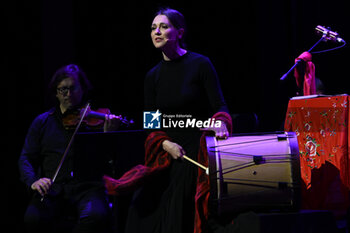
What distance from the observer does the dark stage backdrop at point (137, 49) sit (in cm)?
331

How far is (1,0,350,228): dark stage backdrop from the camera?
3311 millimetres

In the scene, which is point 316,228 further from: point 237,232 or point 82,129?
point 82,129

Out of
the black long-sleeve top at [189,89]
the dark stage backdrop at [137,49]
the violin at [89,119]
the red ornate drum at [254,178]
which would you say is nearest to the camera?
the red ornate drum at [254,178]

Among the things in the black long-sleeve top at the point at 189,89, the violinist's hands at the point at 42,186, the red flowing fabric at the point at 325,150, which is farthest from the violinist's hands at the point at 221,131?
the violinist's hands at the point at 42,186

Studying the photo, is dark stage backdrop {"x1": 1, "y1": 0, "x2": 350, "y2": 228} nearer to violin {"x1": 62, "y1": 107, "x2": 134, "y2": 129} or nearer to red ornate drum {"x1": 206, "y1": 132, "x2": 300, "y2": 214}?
violin {"x1": 62, "y1": 107, "x2": 134, "y2": 129}

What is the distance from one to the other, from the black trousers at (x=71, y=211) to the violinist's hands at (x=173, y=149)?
2.41 ft

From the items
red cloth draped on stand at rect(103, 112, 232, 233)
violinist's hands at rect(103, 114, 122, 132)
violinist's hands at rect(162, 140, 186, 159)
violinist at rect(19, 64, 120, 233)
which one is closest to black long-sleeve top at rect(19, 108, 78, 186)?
violinist at rect(19, 64, 120, 233)

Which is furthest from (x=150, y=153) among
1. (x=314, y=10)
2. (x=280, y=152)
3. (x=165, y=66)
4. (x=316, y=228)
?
(x=314, y=10)

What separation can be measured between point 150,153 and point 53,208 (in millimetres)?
850

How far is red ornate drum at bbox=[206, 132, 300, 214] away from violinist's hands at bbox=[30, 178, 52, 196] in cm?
114

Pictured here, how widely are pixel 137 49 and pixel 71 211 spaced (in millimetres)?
1672

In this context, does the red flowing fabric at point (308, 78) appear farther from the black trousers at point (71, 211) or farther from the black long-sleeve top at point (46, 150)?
the black long-sleeve top at point (46, 150)

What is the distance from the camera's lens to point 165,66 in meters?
2.32

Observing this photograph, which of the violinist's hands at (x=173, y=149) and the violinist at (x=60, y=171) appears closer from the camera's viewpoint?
the violinist's hands at (x=173, y=149)
